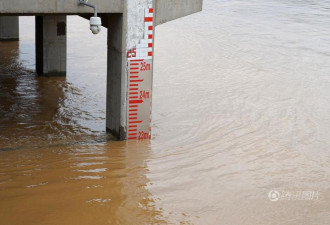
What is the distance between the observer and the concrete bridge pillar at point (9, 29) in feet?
66.2

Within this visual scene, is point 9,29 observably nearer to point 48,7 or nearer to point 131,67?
point 131,67

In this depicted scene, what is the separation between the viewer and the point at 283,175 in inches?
392

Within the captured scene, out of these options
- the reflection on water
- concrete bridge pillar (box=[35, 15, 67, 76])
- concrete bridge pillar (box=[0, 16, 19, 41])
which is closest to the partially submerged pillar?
the reflection on water

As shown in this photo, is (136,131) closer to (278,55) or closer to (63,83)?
(63,83)

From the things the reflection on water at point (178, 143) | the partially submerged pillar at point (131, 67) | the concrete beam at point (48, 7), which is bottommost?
the reflection on water at point (178, 143)

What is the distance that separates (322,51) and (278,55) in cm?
188

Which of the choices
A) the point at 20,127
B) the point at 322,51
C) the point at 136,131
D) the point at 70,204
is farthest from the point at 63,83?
the point at 322,51

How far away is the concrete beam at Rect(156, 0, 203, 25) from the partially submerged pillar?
18.3 inches

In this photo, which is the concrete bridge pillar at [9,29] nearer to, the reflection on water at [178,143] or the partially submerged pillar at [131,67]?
the reflection on water at [178,143]

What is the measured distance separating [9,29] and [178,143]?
11.1 meters

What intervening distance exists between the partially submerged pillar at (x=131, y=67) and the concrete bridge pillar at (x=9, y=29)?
10349 mm

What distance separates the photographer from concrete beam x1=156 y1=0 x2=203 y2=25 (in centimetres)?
1085

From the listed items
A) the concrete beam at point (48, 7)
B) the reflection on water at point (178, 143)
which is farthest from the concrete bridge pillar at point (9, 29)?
the concrete beam at point (48, 7)

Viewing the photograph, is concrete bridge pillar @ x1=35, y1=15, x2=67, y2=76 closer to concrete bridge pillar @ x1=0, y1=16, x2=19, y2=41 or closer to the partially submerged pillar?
concrete bridge pillar @ x1=0, y1=16, x2=19, y2=41
